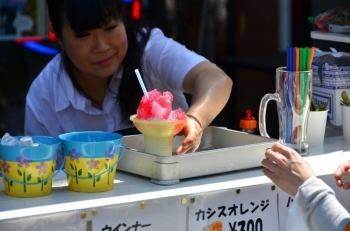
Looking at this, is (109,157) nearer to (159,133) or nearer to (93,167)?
(93,167)

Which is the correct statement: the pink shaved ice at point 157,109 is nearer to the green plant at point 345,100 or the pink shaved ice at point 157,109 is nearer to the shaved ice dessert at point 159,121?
the shaved ice dessert at point 159,121

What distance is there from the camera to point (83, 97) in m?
2.67

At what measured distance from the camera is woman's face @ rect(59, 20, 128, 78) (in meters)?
2.47

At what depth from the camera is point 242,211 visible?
2.00 metres

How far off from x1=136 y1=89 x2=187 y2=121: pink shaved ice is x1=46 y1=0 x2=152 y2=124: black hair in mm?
500

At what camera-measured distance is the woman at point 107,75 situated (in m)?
2.49

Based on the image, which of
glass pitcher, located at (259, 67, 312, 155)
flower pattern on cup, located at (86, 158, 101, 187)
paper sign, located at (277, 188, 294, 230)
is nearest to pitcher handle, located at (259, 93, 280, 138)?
glass pitcher, located at (259, 67, 312, 155)

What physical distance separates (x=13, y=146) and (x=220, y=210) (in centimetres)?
55

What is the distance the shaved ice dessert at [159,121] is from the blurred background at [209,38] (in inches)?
69.5

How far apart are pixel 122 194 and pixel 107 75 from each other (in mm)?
775

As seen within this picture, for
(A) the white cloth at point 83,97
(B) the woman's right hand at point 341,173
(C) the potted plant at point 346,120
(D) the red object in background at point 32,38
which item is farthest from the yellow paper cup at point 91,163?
(D) the red object in background at point 32,38

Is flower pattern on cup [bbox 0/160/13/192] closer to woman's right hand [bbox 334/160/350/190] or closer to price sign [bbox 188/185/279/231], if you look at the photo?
price sign [bbox 188/185/279/231]

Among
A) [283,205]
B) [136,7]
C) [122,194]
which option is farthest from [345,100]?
[136,7]

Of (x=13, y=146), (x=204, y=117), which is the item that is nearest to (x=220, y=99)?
(x=204, y=117)
